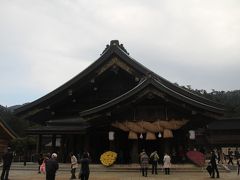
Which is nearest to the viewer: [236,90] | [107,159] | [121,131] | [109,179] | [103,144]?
[109,179]

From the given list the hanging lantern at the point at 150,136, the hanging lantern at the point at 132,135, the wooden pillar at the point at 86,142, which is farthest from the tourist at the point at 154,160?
the wooden pillar at the point at 86,142

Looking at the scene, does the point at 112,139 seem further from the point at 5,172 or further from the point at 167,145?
the point at 5,172

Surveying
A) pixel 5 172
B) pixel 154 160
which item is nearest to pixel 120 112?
pixel 154 160

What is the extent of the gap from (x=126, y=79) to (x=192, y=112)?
23.2ft

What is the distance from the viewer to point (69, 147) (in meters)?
28.7

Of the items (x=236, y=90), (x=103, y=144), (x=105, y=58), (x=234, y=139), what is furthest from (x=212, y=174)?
(x=236, y=90)

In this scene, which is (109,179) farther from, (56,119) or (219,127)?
(219,127)

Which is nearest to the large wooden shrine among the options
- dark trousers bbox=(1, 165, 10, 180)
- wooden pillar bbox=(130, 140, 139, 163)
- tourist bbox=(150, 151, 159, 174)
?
wooden pillar bbox=(130, 140, 139, 163)

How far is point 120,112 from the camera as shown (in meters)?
24.7

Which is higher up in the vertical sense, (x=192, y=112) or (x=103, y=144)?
(x=192, y=112)

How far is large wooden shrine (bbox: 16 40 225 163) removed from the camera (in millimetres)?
24000

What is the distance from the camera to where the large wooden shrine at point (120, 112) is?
78.7ft

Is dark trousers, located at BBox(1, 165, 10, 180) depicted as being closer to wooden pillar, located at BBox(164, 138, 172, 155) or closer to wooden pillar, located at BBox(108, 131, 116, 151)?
wooden pillar, located at BBox(108, 131, 116, 151)

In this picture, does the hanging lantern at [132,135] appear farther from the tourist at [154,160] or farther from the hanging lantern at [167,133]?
the tourist at [154,160]
